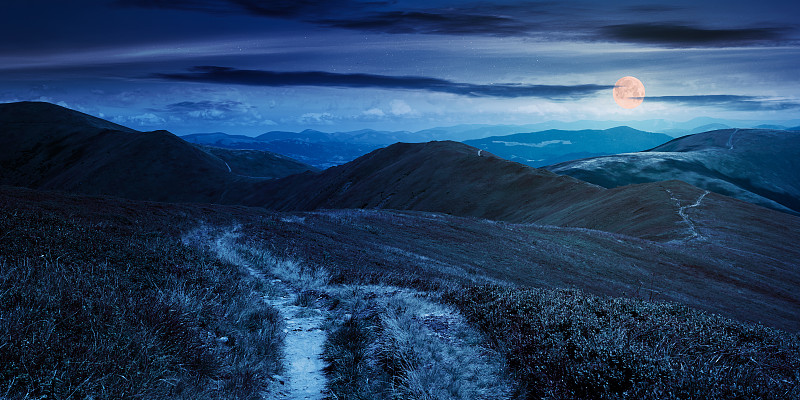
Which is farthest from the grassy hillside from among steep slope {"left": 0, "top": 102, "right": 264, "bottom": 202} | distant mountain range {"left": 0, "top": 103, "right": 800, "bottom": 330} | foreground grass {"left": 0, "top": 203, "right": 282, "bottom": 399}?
steep slope {"left": 0, "top": 102, "right": 264, "bottom": 202}

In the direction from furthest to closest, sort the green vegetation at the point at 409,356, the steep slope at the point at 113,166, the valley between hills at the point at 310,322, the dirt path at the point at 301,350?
the steep slope at the point at 113,166
the dirt path at the point at 301,350
the green vegetation at the point at 409,356
the valley between hills at the point at 310,322

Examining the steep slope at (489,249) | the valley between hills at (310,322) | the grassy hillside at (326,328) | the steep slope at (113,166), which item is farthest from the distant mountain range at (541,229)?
the steep slope at (113,166)

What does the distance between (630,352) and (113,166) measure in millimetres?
198156

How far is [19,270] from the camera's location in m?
7.55

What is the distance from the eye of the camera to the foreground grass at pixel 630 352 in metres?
5.35

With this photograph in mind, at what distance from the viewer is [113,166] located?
167250 millimetres

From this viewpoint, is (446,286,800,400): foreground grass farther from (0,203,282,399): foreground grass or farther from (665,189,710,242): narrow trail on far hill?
(665,189,710,242): narrow trail on far hill

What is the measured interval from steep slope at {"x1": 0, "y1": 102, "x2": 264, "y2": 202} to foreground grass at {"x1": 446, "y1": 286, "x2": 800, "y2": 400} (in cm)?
15426

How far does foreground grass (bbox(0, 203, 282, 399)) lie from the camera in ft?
15.0

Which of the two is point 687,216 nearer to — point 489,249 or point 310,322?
point 489,249

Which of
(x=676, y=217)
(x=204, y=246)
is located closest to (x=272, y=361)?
(x=204, y=246)

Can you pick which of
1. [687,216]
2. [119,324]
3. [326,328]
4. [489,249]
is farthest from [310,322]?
[687,216]

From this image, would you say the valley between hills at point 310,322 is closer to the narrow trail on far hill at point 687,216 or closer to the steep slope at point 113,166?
the narrow trail on far hill at point 687,216

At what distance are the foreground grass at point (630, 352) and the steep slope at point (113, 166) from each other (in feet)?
506
